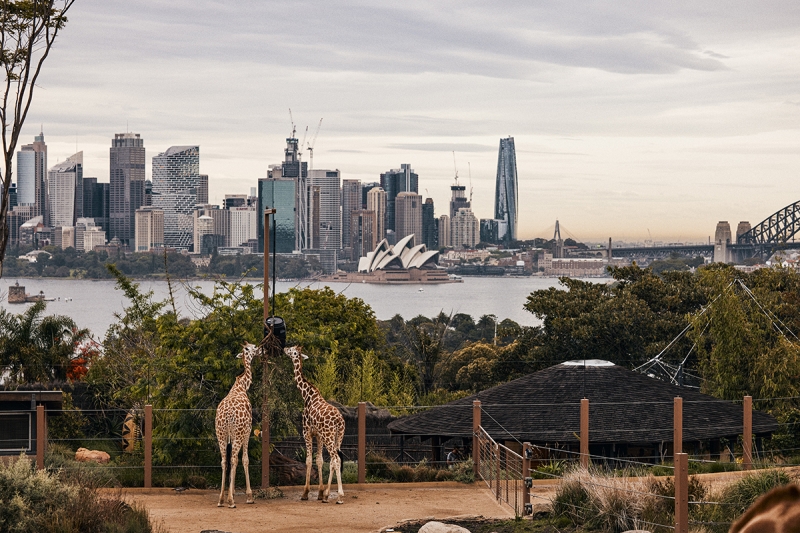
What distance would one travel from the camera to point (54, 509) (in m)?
11.4

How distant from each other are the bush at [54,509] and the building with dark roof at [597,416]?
28.1ft

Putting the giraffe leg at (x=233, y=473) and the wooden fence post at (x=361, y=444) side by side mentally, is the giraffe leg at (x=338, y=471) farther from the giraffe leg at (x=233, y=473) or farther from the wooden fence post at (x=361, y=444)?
the giraffe leg at (x=233, y=473)

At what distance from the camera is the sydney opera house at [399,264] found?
148875 mm

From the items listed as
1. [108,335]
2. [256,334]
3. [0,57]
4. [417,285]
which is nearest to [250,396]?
[256,334]

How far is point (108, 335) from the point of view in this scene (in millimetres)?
30125

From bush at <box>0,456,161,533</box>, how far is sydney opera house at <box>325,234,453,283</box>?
131 m

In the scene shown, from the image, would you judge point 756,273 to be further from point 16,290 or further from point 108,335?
point 16,290

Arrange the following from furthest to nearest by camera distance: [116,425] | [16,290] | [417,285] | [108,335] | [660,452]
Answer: [417,285], [16,290], [108,335], [116,425], [660,452]

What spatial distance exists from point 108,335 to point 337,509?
1782 cm

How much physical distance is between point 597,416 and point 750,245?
425 feet

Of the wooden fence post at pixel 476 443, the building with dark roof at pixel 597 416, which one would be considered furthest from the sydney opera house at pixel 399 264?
the wooden fence post at pixel 476 443

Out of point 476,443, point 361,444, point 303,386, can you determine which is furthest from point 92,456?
point 476,443

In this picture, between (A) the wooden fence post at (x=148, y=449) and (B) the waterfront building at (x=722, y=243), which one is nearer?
(A) the wooden fence post at (x=148, y=449)

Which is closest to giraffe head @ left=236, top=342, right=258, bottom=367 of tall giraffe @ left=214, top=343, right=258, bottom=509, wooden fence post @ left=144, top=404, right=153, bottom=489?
tall giraffe @ left=214, top=343, right=258, bottom=509
